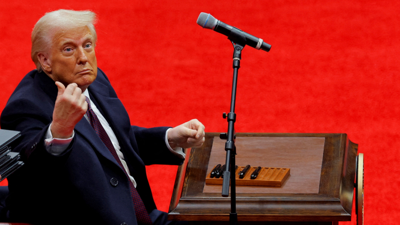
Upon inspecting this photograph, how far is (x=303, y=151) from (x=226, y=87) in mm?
1964

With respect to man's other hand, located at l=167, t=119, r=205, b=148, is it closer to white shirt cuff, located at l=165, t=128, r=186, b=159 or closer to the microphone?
white shirt cuff, located at l=165, t=128, r=186, b=159

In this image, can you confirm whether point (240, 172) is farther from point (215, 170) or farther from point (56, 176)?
point (56, 176)

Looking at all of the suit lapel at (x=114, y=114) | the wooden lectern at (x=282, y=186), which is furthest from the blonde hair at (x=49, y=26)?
the wooden lectern at (x=282, y=186)

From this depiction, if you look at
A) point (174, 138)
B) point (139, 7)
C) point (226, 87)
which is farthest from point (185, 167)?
point (139, 7)

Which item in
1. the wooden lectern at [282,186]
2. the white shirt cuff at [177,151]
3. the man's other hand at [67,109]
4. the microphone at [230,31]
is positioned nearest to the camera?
the man's other hand at [67,109]

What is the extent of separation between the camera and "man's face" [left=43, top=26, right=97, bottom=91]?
1808 millimetres

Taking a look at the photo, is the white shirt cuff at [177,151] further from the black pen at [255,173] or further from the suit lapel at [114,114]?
the black pen at [255,173]

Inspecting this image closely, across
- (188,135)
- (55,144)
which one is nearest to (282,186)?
(188,135)

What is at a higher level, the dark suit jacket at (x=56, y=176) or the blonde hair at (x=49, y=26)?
the blonde hair at (x=49, y=26)

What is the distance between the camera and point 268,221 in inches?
72.4

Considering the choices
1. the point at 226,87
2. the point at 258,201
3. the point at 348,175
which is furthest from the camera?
the point at 226,87

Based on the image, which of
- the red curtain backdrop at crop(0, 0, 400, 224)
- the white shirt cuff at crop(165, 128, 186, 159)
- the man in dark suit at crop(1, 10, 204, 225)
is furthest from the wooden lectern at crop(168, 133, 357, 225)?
the red curtain backdrop at crop(0, 0, 400, 224)

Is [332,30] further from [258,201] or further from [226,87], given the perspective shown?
[258,201]

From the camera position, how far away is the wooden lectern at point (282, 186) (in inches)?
69.8
